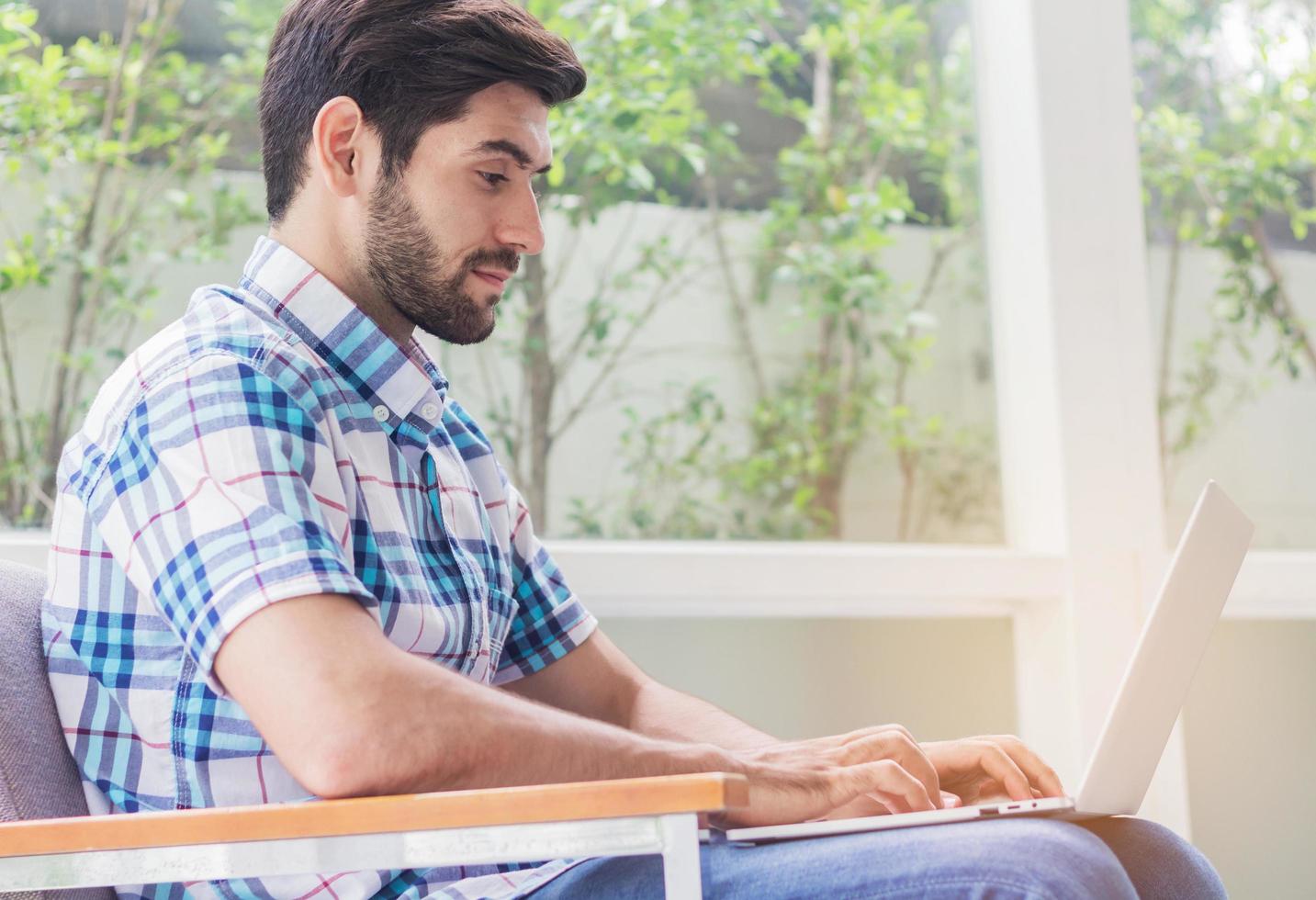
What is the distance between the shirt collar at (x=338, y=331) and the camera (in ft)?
3.92

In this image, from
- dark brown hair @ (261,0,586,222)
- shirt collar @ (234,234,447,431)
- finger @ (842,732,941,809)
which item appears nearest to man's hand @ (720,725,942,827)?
finger @ (842,732,941,809)

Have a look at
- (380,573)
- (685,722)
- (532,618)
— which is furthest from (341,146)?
(685,722)

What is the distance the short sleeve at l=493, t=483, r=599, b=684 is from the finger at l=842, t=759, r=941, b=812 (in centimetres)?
46

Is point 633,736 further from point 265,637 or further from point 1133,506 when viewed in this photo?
point 1133,506

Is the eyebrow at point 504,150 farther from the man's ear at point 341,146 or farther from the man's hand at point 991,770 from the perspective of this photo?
the man's hand at point 991,770

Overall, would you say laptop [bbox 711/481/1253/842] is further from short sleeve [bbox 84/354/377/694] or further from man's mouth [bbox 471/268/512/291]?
man's mouth [bbox 471/268/512/291]

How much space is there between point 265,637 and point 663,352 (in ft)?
4.67

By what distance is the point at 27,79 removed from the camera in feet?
6.41

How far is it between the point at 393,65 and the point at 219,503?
0.49m

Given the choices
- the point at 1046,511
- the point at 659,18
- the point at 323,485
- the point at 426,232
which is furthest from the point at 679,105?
the point at 323,485

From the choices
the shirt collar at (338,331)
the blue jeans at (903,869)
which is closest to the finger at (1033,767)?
the blue jeans at (903,869)

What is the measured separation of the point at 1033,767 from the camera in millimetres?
1271

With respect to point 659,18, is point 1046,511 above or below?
below

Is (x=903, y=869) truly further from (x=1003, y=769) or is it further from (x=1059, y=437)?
(x=1059, y=437)
